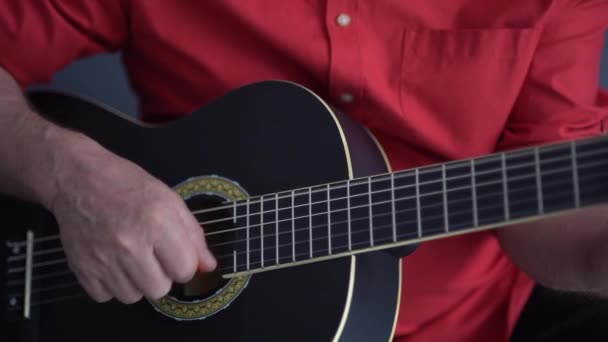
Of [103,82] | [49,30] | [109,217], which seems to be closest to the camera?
[109,217]

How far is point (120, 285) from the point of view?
911 mm

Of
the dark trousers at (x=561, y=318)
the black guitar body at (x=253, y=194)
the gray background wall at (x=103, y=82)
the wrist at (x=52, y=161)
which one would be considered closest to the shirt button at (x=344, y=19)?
the black guitar body at (x=253, y=194)

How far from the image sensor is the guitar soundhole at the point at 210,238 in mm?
929

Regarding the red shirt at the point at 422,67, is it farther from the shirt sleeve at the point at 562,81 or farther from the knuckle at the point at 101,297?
the knuckle at the point at 101,297

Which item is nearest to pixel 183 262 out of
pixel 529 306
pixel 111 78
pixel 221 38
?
pixel 221 38

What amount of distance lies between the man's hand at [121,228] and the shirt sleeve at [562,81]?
0.46m

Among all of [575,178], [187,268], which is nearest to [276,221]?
[187,268]

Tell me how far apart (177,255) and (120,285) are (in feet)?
0.31

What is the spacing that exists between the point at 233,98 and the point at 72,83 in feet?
2.67

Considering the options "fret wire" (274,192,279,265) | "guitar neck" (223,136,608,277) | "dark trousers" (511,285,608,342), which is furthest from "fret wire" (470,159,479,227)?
"dark trousers" (511,285,608,342)

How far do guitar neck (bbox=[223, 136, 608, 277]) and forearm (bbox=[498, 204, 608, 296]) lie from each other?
0.69 feet

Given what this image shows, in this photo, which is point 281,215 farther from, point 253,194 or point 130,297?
point 130,297

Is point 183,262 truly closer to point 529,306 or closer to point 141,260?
point 141,260

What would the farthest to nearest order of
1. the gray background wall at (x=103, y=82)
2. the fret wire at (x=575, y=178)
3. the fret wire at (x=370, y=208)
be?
the gray background wall at (x=103, y=82)
the fret wire at (x=370, y=208)
the fret wire at (x=575, y=178)
